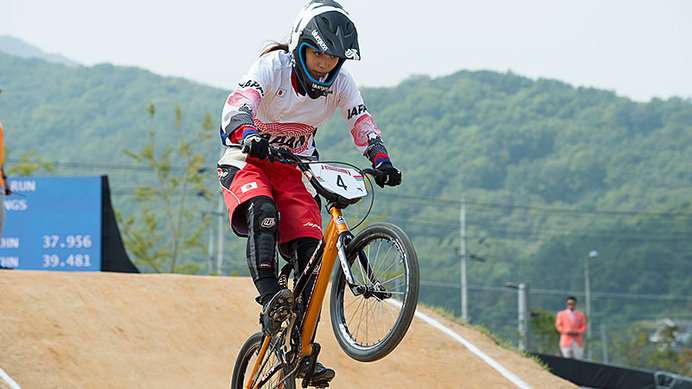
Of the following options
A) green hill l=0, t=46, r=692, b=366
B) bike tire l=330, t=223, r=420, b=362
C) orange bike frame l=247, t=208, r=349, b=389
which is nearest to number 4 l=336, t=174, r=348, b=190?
orange bike frame l=247, t=208, r=349, b=389

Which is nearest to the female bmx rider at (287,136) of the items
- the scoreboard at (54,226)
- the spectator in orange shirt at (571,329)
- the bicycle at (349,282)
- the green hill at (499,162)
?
the bicycle at (349,282)

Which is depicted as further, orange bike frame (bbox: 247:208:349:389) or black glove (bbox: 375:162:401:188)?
black glove (bbox: 375:162:401:188)

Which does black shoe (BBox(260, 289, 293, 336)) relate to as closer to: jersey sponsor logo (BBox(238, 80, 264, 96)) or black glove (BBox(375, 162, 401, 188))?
black glove (BBox(375, 162, 401, 188))

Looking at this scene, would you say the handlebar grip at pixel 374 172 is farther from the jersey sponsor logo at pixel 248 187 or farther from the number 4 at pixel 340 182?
the jersey sponsor logo at pixel 248 187

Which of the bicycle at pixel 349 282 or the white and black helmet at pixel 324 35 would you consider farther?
the white and black helmet at pixel 324 35

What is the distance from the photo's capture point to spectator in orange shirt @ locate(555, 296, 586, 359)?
16.3 m

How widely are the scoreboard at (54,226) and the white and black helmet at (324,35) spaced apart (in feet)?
34.0

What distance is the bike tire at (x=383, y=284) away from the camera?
4.47m

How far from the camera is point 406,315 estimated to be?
175 inches

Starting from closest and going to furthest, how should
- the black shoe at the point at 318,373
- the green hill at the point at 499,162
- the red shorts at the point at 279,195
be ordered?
the black shoe at the point at 318,373
the red shorts at the point at 279,195
the green hill at the point at 499,162

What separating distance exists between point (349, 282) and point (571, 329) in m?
12.8

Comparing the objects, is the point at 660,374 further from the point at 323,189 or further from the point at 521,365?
the point at 323,189

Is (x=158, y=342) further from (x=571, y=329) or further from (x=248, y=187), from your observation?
(x=571, y=329)

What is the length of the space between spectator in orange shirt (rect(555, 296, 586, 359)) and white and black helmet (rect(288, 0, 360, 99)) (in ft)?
41.5
